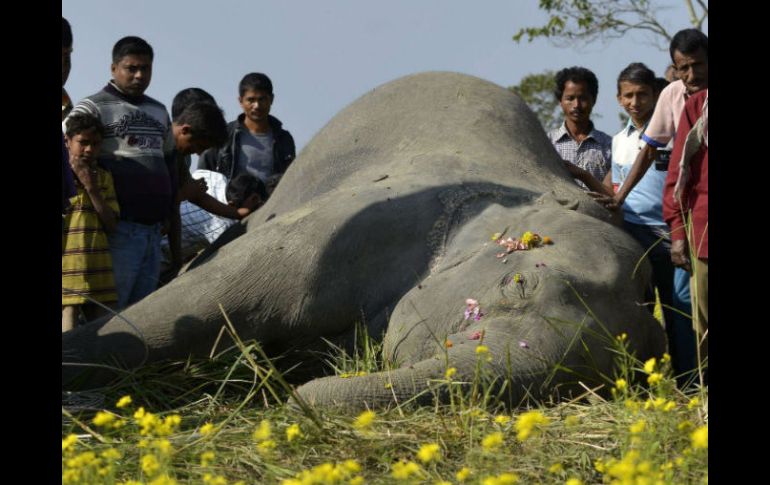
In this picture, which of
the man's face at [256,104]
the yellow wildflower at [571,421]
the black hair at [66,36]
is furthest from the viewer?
the man's face at [256,104]

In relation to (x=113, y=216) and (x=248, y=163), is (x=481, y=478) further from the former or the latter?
(x=248, y=163)

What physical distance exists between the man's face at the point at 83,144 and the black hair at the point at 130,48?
628 millimetres

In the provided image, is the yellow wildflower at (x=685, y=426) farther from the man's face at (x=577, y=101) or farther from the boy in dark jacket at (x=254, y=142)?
the boy in dark jacket at (x=254, y=142)

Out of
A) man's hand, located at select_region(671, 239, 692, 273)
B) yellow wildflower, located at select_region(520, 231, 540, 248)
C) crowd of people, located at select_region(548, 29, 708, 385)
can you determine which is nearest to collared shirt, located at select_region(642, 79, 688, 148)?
crowd of people, located at select_region(548, 29, 708, 385)

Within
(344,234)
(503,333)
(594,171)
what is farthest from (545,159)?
(503,333)

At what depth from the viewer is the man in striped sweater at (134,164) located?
5.20 m

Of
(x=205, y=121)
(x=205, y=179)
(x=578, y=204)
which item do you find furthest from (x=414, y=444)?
(x=205, y=179)

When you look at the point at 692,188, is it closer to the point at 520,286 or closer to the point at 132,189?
the point at 520,286

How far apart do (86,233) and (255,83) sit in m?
2.15

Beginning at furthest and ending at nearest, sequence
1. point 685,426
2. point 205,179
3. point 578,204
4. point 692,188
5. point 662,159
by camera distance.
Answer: point 205,179, point 662,159, point 578,204, point 692,188, point 685,426

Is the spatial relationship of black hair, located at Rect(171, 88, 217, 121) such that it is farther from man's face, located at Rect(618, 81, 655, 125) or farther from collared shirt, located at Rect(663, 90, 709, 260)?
collared shirt, located at Rect(663, 90, 709, 260)

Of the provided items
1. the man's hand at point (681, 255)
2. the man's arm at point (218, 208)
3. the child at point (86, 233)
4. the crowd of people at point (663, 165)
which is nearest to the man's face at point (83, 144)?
the child at point (86, 233)

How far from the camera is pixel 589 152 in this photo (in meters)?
6.21

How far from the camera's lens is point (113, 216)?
5090 millimetres
